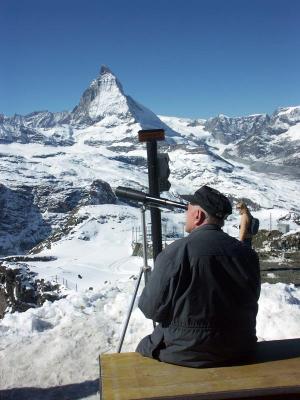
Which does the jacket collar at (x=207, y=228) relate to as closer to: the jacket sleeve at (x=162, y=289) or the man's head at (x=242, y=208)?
the jacket sleeve at (x=162, y=289)

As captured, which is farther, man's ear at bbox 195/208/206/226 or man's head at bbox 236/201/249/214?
man's head at bbox 236/201/249/214

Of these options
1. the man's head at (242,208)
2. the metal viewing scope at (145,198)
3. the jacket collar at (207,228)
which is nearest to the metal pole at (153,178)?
the metal viewing scope at (145,198)

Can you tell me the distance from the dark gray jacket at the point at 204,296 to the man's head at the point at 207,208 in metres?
0.09

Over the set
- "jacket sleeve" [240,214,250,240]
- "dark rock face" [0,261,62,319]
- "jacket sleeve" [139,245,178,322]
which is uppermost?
"jacket sleeve" [139,245,178,322]

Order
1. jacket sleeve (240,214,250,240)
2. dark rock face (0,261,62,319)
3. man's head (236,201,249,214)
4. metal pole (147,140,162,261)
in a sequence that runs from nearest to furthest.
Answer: metal pole (147,140,162,261), jacket sleeve (240,214,250,240), man's head (236,201,249,214), dark rock face (0,261,62,319)

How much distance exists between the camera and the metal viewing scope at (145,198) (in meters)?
5.53

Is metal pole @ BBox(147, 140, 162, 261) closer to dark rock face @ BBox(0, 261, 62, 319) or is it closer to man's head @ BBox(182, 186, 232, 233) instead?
man's head @ BBox(182, 186, 232, 233)

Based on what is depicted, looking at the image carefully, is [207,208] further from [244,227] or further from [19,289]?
[19,289]

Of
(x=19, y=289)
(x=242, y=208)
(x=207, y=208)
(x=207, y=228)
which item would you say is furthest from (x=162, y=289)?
(x=19, y=289)

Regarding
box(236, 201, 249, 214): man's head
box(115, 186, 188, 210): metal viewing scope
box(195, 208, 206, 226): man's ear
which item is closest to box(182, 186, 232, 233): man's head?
box(195, 208, 206, 226): man's ear

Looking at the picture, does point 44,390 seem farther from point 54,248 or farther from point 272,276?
point 54,248

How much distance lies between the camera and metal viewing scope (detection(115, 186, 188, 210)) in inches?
218

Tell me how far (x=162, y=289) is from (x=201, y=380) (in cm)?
82

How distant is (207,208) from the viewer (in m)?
4.29
